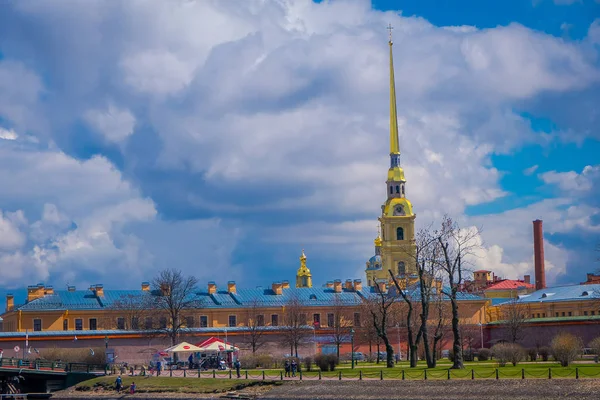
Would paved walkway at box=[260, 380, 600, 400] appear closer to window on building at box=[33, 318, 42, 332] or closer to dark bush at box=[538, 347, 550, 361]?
dark bush at box=[538, 347, 550, 361]

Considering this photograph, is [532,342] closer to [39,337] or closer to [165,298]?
[165,298]

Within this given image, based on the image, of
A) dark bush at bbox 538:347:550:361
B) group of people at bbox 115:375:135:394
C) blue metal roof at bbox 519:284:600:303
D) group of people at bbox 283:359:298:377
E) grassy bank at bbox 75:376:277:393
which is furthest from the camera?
blue metal roof at bbox 519:284:600:303

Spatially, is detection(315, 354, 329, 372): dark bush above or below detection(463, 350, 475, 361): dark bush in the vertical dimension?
above

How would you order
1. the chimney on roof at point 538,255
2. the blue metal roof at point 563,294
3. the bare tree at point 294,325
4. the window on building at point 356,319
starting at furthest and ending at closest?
the chimney on roof at point 538,255, the blue metal roof at point 563,294, the window on building at point 356,319, the bare tree at point 294,325

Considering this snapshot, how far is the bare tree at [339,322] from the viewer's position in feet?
314

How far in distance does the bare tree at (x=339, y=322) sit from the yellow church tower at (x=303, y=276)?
96.6 feet

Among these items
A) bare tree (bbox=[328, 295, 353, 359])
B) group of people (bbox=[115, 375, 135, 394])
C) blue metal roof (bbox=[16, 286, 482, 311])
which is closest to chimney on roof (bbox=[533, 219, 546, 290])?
blue metal roof (bbox=[16, 286, 482, 311])

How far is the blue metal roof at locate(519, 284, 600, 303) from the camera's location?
112 metres

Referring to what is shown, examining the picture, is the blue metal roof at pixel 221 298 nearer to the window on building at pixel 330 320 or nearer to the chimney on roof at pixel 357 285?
the chimney on roof at pixel 357 285

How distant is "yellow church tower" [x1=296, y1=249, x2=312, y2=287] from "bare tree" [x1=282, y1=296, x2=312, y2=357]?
3079 cm

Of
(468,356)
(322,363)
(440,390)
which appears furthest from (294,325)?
(440,390)

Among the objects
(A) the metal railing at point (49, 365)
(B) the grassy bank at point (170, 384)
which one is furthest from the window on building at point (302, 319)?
(B) the grassy bank at point (170, 384)

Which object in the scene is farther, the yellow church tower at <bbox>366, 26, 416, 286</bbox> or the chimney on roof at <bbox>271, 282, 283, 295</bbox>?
the yellow church tower at <bbox>366, 26, 416, 286</bbox>

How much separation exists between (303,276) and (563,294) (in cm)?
3928
